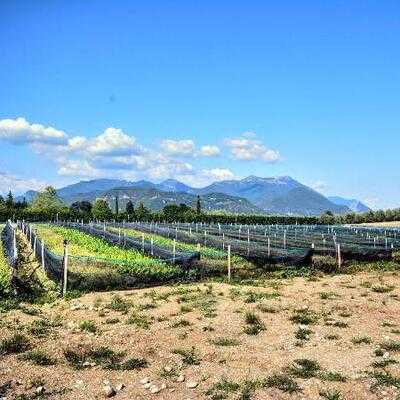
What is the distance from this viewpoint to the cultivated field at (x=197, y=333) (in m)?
11.7

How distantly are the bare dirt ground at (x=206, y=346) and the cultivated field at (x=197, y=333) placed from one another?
4cm

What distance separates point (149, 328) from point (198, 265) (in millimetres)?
10891

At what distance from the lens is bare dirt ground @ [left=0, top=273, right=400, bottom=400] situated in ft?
38.1

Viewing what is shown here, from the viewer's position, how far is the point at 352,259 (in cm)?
3375

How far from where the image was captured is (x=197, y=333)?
16062 millimetres

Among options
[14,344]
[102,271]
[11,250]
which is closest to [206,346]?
[14,344]

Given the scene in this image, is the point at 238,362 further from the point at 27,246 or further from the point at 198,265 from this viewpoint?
the point at 27,246

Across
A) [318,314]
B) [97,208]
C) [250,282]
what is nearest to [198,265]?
[250,282]

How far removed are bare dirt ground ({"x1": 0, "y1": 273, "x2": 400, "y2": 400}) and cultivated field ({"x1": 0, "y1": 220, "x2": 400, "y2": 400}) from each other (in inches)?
1.7

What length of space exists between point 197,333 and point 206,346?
138cm

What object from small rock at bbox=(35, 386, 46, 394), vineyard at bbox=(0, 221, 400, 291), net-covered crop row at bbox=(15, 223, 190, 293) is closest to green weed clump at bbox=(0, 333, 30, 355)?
small rock at bbox=(35, 386, 46, 394)

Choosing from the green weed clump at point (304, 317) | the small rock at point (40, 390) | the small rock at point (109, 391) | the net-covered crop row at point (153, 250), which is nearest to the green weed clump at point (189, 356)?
the small rock at point (109, 391)

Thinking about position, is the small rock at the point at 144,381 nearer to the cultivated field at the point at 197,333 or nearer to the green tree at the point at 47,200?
the cultivated field at the point at 197,333

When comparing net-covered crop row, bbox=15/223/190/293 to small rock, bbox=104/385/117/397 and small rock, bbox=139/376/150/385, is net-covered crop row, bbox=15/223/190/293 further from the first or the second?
small rock, bbox=104/385/117/397
